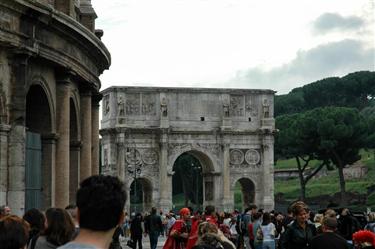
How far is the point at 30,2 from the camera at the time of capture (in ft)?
55.8

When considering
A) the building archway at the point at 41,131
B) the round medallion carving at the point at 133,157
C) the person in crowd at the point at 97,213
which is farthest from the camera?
the round medallion carving at the point at 133,157

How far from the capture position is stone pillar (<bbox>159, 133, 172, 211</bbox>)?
65319 mm

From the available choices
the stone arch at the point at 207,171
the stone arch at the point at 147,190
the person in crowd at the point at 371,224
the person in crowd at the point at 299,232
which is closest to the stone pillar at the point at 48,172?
the person in crowd at the point at 371,224

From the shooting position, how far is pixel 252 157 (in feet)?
226

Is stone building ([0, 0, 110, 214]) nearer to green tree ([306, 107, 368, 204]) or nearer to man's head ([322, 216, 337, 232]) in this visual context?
man's head ([322, 216, 337, 232])

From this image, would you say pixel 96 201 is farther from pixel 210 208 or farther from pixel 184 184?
pixel 184 184

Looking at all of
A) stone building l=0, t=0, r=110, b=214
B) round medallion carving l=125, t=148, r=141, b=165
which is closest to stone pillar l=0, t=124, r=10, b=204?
stone building l=0, t=0, r=110, b=214

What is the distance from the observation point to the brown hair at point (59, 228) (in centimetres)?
755

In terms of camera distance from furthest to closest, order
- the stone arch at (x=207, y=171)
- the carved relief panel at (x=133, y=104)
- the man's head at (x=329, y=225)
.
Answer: the stone arch at (x=207, y=171) → the carved relief panel at (x=133, y=104) → the man's head at (x=329, y=225)

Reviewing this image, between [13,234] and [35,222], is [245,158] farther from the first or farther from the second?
[13,234]

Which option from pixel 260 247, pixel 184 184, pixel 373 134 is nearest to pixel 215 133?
pixel 373 134

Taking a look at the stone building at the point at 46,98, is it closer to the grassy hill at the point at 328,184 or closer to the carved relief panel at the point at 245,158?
the carved relief panel at the point at 245,158

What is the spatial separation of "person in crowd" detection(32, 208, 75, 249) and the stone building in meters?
9.28

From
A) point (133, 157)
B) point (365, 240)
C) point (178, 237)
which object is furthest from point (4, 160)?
point (133, 157)
